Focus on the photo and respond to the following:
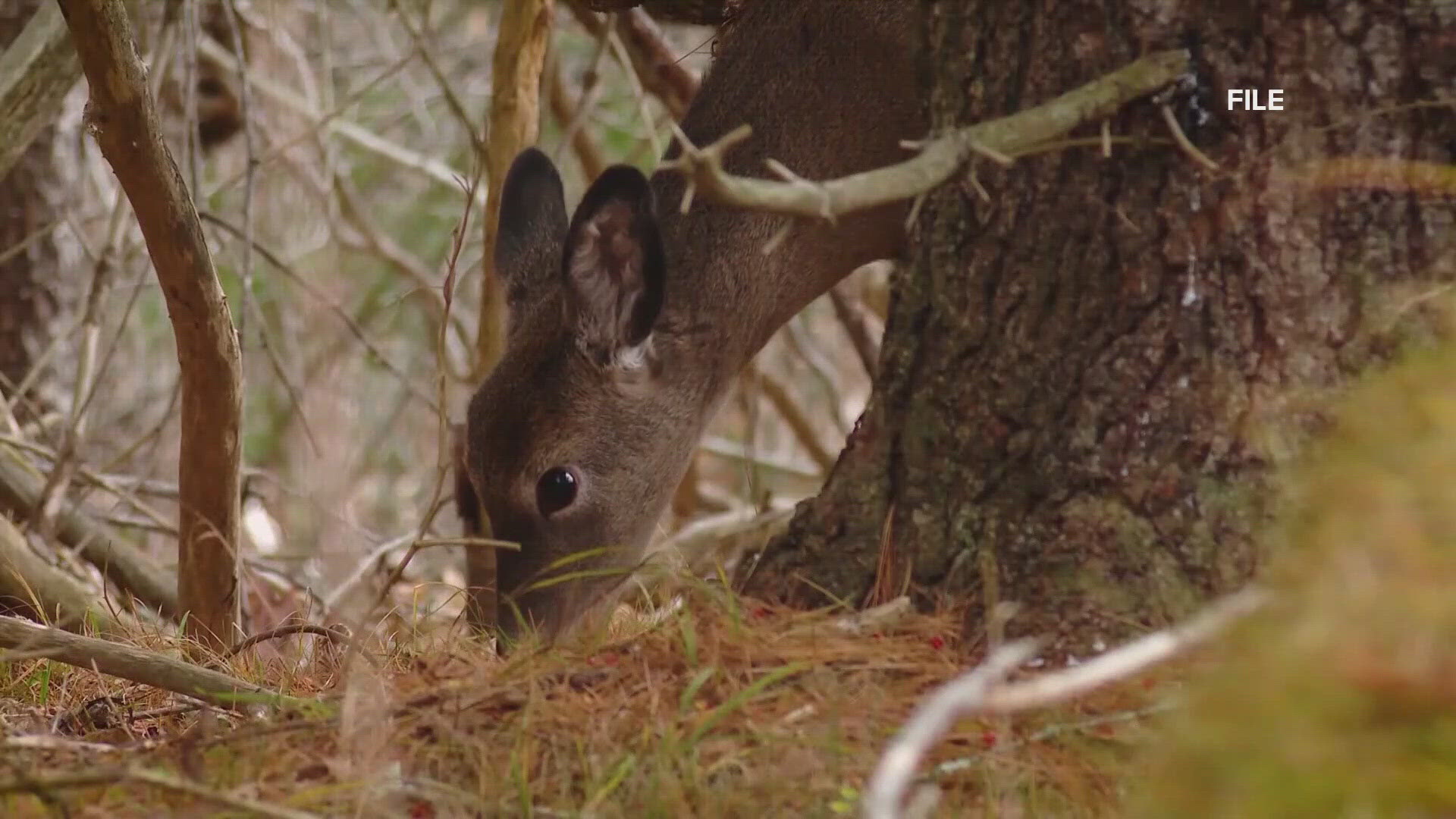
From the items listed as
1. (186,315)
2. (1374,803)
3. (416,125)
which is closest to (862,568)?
(186,315)

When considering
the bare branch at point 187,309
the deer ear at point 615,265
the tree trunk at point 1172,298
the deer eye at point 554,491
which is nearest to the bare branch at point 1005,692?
the tree trunk at point 1172,298

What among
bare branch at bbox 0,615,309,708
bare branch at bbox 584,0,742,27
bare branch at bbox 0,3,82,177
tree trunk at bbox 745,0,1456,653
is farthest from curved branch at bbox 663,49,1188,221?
bare branch at bbox 0,3,82,177

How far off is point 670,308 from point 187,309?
1.42 metres

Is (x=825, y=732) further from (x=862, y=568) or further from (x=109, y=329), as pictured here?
(x=109, y=329)

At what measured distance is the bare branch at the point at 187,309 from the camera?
3.03 meters

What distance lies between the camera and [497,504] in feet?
14.2

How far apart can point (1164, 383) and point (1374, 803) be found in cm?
150

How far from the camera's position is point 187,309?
3.37m

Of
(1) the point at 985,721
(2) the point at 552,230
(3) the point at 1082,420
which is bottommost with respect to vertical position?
(1) the point at 985,721

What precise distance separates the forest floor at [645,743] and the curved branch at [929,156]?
73 cm

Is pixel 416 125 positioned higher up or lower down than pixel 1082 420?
higher up

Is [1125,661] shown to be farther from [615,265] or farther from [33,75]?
[33,75]

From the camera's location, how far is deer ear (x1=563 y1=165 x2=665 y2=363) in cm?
385

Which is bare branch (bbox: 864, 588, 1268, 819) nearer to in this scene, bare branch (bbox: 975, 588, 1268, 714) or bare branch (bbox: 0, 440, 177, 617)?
bare branch (bbox: 975, 588, 1268, 714)
